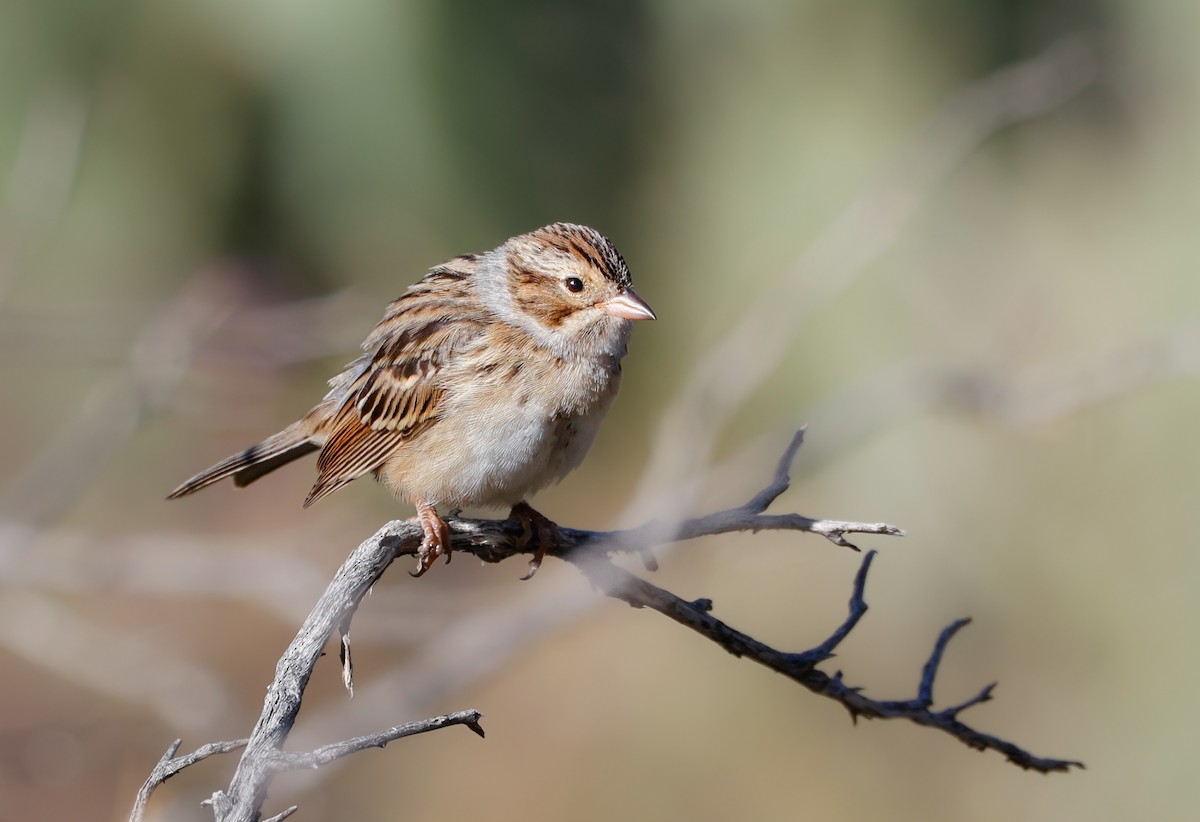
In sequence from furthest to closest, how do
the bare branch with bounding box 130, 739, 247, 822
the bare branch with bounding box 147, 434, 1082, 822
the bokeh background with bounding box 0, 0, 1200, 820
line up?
the bokeh background with bounding box 0, 0, 1200, 820 < the bare branch with bounding box 147, 434, 1082, 822 < the bare branch with bounding box 130, 739, 247, 822

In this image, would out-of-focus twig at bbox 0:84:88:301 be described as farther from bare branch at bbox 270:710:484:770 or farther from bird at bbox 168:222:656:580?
bare branch at bbox 270:710:484:770

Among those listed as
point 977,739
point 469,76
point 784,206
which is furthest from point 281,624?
point 977,739

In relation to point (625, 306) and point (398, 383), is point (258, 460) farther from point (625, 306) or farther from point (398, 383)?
point (625, 306)

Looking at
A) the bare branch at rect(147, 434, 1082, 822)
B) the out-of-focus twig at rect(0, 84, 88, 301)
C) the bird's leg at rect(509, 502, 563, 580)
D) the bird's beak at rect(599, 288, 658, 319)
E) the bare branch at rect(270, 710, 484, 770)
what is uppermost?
the out-of-focus twig at rect(0, 84, 88, 301)

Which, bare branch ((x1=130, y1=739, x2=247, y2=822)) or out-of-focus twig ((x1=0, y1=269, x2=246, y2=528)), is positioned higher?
out-of-focus twig ((x1=0, y1=269, x2=246, y2=528))

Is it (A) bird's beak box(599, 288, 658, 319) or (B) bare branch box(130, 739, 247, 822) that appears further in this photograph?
(A) bird's beak box(599, 288, 658, 319)

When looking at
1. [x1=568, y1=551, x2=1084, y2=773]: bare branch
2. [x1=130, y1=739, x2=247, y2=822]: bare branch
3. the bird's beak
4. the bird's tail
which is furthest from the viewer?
the bird's tail

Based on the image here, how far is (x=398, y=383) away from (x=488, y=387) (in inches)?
16.2

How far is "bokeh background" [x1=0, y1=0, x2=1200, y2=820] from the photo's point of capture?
551 cm

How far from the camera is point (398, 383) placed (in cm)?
406

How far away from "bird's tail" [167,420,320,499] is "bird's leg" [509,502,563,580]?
1.14m

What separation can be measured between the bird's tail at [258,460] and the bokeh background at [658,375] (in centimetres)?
71

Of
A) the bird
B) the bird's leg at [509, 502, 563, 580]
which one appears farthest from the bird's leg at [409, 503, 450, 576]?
the bird's leg at [509, 502, 563, 580]

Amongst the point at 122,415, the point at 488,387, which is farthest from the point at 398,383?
the point at 122,415
